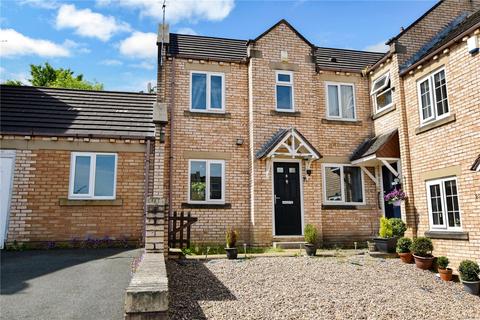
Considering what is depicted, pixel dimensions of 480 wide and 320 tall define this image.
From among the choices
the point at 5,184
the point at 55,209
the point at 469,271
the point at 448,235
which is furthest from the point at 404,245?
the point at 5,184

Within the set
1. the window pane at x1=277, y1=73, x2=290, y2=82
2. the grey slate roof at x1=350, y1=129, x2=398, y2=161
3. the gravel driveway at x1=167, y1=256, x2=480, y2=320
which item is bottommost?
the gravel driveway at x1=167, y1=256, x2=480, y2=320

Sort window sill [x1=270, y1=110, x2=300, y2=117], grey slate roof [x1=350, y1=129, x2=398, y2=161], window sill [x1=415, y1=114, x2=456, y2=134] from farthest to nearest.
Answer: window sill [x1=270, y1=110, x2=300, y2=117], grey slate roof [x1=350, y1=129, x2=398, y2=161], window sill [x1=415, y1=114, x2=456, y2=134]

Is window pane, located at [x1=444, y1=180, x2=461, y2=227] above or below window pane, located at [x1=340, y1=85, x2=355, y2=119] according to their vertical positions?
below

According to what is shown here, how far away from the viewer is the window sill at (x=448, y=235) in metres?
8.93

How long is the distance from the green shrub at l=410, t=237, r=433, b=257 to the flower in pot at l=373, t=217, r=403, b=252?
0.91 meters

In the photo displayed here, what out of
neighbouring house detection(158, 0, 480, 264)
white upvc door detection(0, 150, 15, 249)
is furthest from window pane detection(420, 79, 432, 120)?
white upvc door detection(0, 150, 15, 249)

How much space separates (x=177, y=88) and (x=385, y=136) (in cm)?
726

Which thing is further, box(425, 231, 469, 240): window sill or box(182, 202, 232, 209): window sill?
box(182, 202, 232, 209): window sill

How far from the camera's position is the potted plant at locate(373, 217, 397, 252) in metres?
10.4

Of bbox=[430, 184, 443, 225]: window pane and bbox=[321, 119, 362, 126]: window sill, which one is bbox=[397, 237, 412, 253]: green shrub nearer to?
bbox=[430, 184, 443, 225]: window pane

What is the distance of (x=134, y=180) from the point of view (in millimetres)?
11570

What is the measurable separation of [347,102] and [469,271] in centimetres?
767

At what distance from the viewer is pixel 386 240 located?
10.4 metres

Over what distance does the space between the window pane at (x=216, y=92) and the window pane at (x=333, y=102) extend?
163 inches
